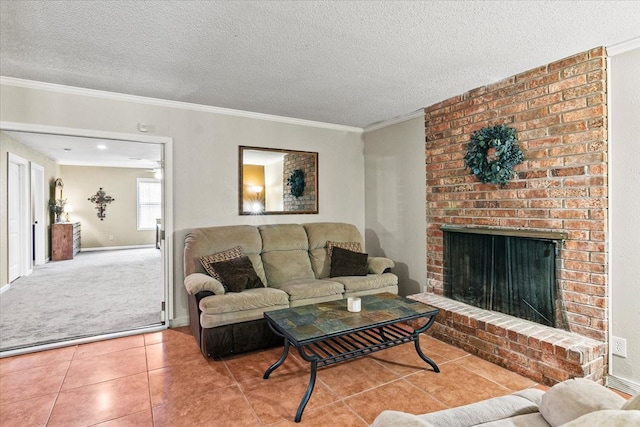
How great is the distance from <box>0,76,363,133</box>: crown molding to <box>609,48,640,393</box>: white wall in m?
3.04

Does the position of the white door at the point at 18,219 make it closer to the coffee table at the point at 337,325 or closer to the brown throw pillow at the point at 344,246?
the brown throw pillow at the point at 344,246

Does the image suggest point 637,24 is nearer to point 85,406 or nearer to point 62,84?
point 85,406

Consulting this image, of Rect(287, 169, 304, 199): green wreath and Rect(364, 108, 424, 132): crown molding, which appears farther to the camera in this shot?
Rect(287, 169, 304, 199): green wreath

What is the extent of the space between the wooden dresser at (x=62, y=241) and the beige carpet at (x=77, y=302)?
0.42m

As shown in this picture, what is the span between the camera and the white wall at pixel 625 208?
2.32m

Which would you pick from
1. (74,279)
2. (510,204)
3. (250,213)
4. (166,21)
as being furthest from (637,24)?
(74,279)

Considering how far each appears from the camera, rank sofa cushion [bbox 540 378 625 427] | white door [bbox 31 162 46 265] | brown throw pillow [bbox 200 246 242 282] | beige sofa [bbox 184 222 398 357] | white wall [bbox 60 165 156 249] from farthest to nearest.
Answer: white wall [bbox 60 165 156 249]
white door [bbox 31 162 46 265]
brown throw pillow [bbox 200 246 242 282]
beige sofa [bbox 184 222 398 357]
sofa cushion [bbox 540 378 625 427]

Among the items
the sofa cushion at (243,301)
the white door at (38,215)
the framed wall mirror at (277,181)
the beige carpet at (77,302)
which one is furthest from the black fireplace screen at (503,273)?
the white door at (38,215)

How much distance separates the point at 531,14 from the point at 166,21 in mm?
2227

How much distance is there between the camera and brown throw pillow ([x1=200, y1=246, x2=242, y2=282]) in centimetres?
329

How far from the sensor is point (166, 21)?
2.08 m

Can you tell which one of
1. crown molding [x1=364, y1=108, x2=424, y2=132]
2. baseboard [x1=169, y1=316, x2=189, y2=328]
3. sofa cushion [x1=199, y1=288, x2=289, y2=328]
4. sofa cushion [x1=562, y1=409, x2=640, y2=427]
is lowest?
baseboard [x1=169, y1=316, x2=189, y2=328]

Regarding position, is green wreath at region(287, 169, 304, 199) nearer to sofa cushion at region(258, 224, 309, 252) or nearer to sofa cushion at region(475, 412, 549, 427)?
sofa cushion at region(258, 224, 309, 252)

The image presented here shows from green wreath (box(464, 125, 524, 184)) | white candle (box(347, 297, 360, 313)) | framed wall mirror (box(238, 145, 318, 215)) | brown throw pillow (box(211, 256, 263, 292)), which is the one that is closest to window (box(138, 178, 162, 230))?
framed wall mirror (box(238, 145, 318, 215))
